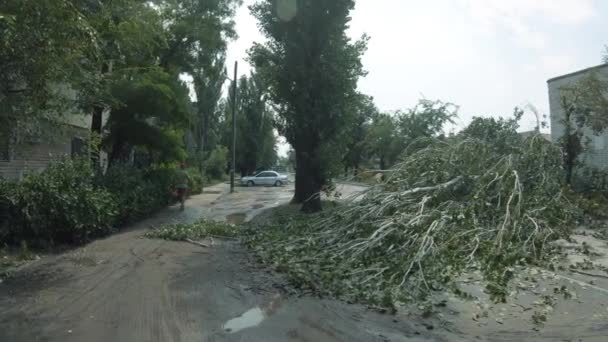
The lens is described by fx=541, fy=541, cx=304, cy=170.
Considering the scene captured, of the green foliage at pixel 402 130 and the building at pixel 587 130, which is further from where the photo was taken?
the green foliage at pixel 402 130

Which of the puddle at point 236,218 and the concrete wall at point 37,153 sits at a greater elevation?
the concrete wall at point 37,153

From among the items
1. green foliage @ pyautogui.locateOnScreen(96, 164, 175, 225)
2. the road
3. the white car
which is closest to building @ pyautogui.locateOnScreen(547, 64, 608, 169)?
green foliage @ pyautogui.locateOnScreen(96, 164, 175, 225)

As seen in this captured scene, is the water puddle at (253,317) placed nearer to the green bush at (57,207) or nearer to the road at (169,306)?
the road at (169,306)

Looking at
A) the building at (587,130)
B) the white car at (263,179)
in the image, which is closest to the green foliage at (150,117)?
the building at (587,130)

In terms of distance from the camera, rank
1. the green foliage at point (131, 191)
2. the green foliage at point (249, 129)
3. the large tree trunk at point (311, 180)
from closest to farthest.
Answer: the green foliage at point (131, 191)
the large tree trunk at point (311, 180)
the green foliage at point (249, 129)

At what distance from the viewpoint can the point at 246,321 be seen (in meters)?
6.05

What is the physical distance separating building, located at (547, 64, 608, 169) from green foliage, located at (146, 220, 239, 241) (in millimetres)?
12873

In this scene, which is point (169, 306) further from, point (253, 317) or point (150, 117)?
point (150, 117)

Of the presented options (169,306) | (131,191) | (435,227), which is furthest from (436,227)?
(131,191)

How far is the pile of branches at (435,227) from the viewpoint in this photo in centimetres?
750

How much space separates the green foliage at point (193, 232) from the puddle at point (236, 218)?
385cm

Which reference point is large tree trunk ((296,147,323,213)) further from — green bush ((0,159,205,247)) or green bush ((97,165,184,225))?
green bush ((0,159,205,247))

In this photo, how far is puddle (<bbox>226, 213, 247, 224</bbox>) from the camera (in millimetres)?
17734

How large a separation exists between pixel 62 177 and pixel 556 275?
30.1ft
